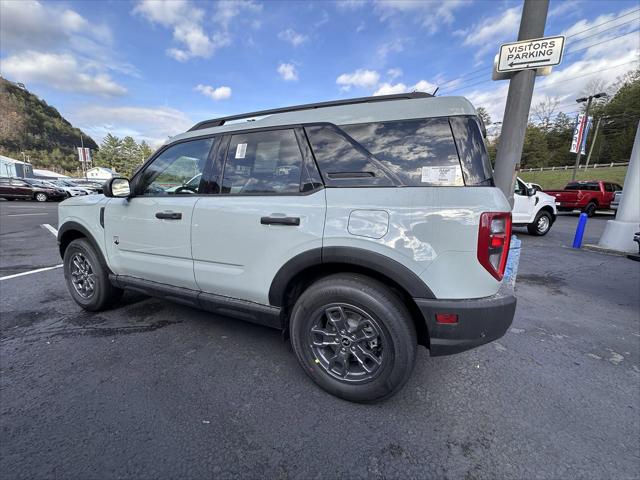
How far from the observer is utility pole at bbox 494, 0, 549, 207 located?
3949mm

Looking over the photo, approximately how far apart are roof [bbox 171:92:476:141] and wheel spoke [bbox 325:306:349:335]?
132 cm

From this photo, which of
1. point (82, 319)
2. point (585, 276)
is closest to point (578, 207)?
point (585, 276)

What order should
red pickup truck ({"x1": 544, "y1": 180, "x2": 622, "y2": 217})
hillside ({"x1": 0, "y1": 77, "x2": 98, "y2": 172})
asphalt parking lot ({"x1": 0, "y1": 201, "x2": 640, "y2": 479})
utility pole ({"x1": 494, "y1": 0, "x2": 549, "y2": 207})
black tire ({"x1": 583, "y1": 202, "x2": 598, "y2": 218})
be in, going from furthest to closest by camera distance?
hillside ({"x1": 0, "y1": 77, "x2": 98, "y2": 172}), black tire ({"x1": 583, "y1": 202, "x2": 598, "y2": 218}), red pickup truck ({"x1": 544, "y1": 180, "x2": 622, "y2": 217}), utility pole ({"x1": 494, "y1": 0, "x2": 549, "y2": 207}), asphalt parking lot ({"x1": 0, "y1": 201, "x2": 640, "y2": 479})

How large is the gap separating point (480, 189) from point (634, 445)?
1.80 m

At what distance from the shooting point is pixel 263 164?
2430 millimetres

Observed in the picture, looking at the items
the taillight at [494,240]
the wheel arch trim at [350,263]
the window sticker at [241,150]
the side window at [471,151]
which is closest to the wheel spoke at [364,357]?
the wheel arch trim at [350,263]

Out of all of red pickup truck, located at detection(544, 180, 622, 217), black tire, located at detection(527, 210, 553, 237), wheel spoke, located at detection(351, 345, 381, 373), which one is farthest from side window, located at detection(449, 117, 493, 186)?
red pickup truck, located at detection(544, 180, 622, 217)

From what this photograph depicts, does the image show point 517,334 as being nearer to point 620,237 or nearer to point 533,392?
point 533,392

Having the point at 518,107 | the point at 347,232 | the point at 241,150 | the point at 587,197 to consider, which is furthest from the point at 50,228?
the point at 587,197

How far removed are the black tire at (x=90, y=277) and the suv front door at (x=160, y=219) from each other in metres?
0.29

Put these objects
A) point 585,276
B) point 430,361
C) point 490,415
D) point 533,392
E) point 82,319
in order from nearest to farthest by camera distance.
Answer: point 490,415 → point 533,392 → point 430,361 → point 82,319 → point 585,276

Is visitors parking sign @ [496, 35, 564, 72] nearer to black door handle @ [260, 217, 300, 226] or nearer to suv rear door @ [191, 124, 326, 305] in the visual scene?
suv rear door @ [191, 124, 326, 305]

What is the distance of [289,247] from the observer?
7.13ft

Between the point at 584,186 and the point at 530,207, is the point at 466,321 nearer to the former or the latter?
the point at 530,207
